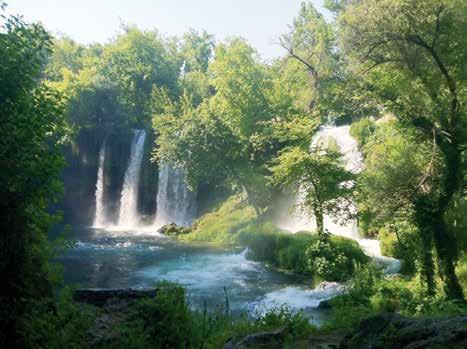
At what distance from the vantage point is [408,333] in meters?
5.11

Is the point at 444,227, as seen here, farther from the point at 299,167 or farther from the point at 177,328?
the point at 177,328

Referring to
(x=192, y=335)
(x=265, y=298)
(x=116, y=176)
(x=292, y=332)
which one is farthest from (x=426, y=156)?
(x=116, y=176)

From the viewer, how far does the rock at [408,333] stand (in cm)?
463

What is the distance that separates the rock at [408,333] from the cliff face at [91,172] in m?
41.0

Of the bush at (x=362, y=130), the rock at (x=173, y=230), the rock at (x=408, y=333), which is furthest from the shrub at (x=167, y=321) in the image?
the rock at (x=173, y=230)

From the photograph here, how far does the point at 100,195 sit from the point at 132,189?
4378 millimetres

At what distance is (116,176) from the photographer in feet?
156

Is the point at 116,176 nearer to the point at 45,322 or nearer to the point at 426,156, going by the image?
the point at 426,156

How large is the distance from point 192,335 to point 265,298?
8767mm

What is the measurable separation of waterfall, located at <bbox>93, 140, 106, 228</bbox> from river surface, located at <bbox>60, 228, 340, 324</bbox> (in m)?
14.7

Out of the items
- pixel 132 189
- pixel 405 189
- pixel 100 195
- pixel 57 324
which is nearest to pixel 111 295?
pixel 57 324

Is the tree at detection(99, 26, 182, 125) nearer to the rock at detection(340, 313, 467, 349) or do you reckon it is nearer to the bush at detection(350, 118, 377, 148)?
the bush at detection(350, 118, 377, 148)

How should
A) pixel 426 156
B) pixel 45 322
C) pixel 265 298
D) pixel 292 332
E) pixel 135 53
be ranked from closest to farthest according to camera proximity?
pixel 45 322, pixel 292 332, pixel 426 156, pixel 265 298, pixel 135 53

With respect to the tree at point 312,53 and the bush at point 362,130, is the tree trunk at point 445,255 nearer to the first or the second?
the tree at point 312,53
